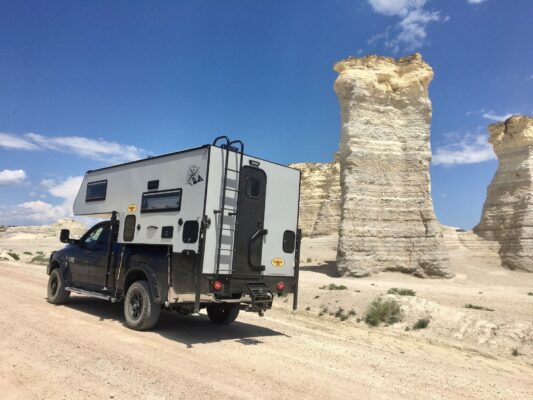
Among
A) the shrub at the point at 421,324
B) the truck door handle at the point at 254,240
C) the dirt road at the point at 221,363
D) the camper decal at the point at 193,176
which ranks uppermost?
the camper decal at the point at 193,176

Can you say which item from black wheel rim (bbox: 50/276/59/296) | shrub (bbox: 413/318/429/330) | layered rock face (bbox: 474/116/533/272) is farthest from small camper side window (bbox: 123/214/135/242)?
layered rock face (bbox: 474/116/533/272)

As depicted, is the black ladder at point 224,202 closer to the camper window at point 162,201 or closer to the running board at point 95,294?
the camper window at point 162,201

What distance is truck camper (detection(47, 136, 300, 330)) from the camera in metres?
7.38

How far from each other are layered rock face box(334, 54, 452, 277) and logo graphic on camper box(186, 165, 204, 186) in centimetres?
1893

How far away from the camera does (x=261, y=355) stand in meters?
6.80

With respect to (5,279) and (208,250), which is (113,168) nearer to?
(208,250)

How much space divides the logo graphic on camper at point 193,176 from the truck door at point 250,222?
851 millimetres

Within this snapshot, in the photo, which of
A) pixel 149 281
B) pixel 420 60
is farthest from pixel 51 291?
pixel 420 60

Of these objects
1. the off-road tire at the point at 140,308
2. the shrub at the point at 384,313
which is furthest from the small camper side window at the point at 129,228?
the shrub at the point at 384,313

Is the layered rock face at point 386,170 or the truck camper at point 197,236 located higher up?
the layered rock face at point 386,170

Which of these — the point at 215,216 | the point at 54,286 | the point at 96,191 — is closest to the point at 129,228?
the point at 96,191

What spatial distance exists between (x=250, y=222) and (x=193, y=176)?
143 centimetres

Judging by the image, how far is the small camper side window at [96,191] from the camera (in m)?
10.0

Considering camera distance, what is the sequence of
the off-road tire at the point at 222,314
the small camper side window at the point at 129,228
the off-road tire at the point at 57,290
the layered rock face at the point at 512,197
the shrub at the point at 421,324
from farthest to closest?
the layered rock face at the point at 512,197 < the shrub at the point at 421,324 < the off-road tire at the point at 57,290 < the off-road tire at the point at 222,314 < the small camper side window at the point at 129,228
